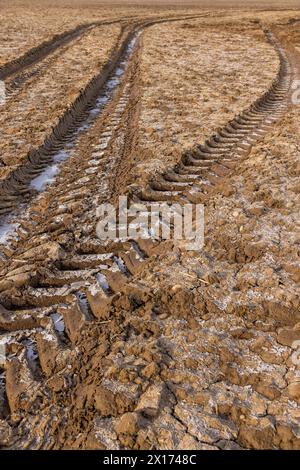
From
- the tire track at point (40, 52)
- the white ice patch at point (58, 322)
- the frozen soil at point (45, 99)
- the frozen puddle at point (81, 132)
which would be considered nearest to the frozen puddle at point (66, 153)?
the frozen puddle at point (81, 132)

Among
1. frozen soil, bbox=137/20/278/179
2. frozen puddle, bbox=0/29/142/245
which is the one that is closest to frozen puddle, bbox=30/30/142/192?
frozen puddle, bbox=0/29/142/245

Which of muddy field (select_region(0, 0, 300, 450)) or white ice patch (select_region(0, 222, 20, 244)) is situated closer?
muddy field (select_region(0, 0, 300, 450))

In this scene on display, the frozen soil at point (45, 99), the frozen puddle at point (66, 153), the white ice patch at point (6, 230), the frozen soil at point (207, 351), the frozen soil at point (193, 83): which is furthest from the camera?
the frozen soil at point (193, 83)

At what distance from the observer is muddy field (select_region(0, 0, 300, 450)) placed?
99.3 inches

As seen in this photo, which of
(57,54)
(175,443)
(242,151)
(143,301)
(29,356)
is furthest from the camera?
(57,54)

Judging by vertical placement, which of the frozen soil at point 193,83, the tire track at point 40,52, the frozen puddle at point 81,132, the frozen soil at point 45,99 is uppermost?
the tire track at point 40,52

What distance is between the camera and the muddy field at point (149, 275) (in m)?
2.52

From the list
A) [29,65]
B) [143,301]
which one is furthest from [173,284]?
[29,65]

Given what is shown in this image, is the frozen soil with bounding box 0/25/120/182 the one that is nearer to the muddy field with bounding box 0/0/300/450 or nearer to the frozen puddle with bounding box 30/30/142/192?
the muddy field with bounding box 0/0/300/450

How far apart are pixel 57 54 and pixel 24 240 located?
1020 cm

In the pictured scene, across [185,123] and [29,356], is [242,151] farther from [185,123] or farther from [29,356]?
[29,356]

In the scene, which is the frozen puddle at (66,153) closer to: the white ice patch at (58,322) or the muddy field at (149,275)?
the muddy field at (149,275)

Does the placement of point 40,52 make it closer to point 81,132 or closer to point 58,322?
point 81,132

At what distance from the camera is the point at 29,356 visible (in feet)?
10.1
